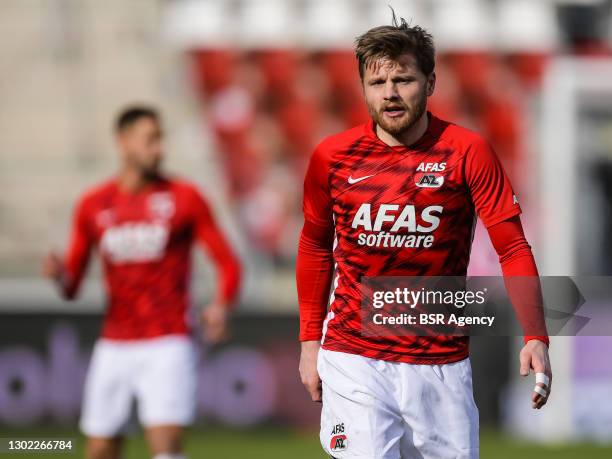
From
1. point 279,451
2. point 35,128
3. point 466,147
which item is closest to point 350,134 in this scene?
point 466,147

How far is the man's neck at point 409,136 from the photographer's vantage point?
4051 mm

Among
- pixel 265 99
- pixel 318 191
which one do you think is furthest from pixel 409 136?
pixel 265 99

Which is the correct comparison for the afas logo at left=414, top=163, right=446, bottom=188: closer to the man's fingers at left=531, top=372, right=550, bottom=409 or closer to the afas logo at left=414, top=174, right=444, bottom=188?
the afas logo at left=414, top=174, right=444, bottom=188

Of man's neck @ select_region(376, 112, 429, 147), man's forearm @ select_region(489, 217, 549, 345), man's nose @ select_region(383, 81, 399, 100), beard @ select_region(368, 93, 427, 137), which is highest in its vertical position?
man's nose @ select_region(383, 81, 399, 100)

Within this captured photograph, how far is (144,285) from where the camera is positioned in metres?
6.42

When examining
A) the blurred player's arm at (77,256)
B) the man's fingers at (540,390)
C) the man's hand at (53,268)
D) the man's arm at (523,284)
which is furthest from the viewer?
the blurred player's arm at (77,256)

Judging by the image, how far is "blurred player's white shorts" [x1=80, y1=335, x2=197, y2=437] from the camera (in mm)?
6191

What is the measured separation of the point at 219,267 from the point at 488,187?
2.97m

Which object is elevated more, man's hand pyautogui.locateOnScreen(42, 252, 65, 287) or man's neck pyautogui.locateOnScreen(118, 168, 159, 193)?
Result: man's neck pyautogui.locateOnScreen(118, 168, 159, 193)

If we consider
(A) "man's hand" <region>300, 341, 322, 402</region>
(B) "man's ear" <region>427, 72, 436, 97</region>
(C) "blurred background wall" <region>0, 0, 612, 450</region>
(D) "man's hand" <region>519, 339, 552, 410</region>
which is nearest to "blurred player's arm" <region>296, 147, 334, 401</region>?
(A) "man's hand" <region>300, 341, 322, 402</region>

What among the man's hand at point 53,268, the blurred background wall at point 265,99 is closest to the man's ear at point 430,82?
the man's hand at point 53,268

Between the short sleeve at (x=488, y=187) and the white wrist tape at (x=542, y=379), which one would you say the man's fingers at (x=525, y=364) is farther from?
the short sleeve at (x=488, y=187)

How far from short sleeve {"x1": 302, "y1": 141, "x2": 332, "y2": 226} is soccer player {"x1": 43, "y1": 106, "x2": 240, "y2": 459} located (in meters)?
2.32

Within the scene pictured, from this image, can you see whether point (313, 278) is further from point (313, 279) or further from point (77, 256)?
point (77, 256)
